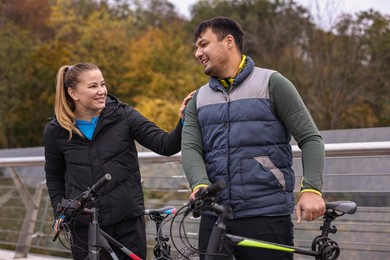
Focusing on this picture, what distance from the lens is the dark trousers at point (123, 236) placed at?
177 inches

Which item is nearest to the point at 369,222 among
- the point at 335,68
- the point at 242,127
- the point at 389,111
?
the point at 242,127

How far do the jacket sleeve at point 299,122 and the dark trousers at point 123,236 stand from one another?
4.65 feet

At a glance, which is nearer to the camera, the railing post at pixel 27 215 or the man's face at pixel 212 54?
the man's face at pixel 212 54

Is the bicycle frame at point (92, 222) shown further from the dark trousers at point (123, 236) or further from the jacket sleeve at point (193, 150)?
the jacket sleeve at point (193, 150)

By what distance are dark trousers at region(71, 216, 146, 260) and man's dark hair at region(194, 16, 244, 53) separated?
134cm

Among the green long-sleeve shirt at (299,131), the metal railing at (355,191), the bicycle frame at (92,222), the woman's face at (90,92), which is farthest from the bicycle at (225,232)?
the woman's face at (90,92)

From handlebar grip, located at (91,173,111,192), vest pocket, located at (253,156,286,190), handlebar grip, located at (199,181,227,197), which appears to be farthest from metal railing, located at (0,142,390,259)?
handlebar grip, located at (199,181,227,197)

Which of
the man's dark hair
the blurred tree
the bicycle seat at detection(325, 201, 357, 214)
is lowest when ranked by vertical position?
the blurred tree

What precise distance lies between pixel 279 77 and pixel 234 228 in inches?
29.9

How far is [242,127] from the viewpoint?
3.56 metres

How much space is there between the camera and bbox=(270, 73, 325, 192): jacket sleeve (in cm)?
349

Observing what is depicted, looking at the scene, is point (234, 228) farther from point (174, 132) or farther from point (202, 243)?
point (174, 132)

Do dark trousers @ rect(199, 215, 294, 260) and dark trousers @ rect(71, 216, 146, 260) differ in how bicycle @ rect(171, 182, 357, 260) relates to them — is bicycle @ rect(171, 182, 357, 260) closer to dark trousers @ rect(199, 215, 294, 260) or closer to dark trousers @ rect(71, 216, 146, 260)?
dark trousers @ rect(199, 215, 294, 260)

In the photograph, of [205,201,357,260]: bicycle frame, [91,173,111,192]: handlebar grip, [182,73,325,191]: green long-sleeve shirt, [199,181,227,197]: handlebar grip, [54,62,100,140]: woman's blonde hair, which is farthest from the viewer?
[54,62,100,140]: woman's blonde hair
